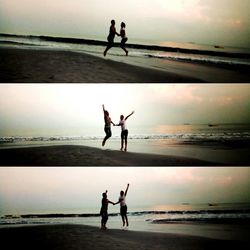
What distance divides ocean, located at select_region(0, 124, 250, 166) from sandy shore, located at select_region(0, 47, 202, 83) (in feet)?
1.68

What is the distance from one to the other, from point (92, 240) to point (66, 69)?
1.63 meters

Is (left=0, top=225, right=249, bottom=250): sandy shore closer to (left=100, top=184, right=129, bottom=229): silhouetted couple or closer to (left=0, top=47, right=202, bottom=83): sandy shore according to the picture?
(left=100, top=184, right=129, bottom=229): silhouetted couple

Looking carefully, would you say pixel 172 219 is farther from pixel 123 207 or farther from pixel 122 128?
pixel 122 128

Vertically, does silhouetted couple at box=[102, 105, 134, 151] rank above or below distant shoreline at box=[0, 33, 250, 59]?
below

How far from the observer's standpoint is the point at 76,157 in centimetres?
545

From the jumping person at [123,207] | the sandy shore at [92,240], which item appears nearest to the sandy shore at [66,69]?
the jumping person at [123,207]

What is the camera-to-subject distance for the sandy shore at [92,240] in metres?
5.39

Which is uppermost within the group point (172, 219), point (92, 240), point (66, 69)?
point (66, 69)

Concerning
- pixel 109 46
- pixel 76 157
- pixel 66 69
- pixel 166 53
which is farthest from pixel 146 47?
pixel 76 157

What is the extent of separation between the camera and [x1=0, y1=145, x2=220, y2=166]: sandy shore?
544 centimetres

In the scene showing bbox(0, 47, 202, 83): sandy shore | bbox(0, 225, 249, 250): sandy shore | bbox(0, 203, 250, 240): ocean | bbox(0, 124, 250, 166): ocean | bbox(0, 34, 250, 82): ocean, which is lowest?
bbox(0, 225, 249, 250): sandy shore

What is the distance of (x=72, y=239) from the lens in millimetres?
5391

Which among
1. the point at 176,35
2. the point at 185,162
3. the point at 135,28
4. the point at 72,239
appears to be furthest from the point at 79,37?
the point at 72,239

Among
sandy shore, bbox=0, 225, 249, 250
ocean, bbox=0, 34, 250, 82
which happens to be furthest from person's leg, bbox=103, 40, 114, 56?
sandy shore, bbox=0, 225, 249, 250
